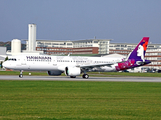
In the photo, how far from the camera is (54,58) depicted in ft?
168

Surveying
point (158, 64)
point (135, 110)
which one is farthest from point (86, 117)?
point (158, 64)

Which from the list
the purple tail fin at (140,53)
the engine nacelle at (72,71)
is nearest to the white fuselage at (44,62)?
the engine nacelle at (72,71)

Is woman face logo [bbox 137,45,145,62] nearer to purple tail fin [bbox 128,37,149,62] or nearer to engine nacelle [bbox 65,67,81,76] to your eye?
purple tail fin [bbox 128,37,149,62]

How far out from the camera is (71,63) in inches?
2066

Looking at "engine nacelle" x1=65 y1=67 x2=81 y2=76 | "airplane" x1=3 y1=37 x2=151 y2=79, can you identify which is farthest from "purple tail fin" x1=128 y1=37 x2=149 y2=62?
"engine nacelle" x1=65 y1=67 x2=81 y2=76

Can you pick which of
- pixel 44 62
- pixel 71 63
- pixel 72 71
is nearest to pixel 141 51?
pixel 71 63

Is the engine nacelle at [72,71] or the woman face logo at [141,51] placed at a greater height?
the woman face logo at [141,51]

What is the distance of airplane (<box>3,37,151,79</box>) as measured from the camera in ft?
161

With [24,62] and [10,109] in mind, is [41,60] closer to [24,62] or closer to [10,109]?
[24,62]

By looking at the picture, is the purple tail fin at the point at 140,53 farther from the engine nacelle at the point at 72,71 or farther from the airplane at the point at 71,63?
the engine nacelle at the point at 72,71

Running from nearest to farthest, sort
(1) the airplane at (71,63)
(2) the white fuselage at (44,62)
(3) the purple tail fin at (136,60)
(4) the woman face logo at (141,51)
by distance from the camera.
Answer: (2) the white fuselage at (44,62) < (1) the airplane at (71,63) < (3) the purple tail fin at (136,60) < (4) the woman face logo at (141,51)

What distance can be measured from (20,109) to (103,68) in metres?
39.5

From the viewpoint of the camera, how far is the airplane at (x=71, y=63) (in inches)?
1938

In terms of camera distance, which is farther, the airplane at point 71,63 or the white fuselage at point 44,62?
the airplane at point 71,63
